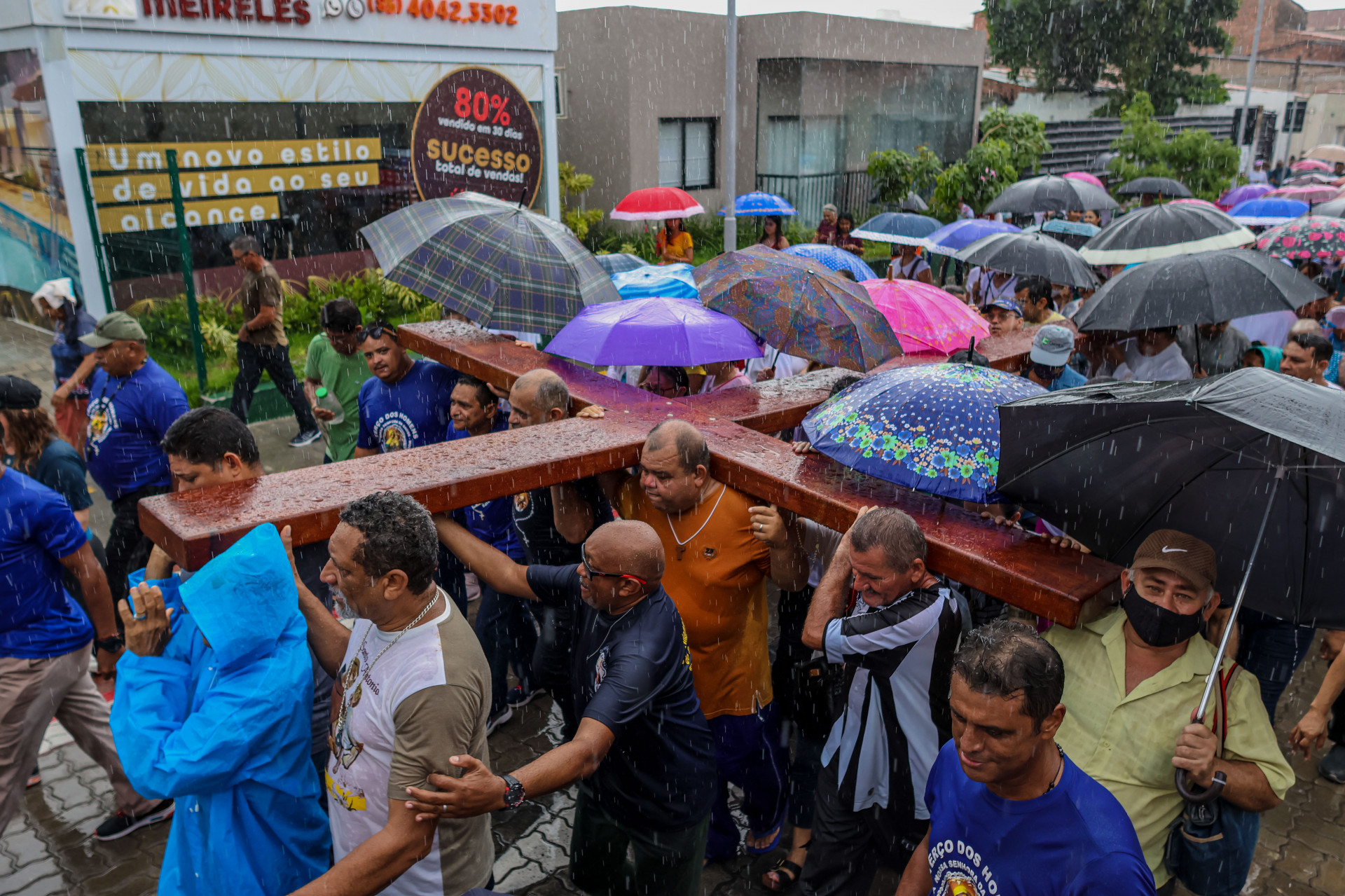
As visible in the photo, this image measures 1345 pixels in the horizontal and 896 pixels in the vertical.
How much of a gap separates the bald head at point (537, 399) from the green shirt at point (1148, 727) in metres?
2.31

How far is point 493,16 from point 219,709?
12937 millimetres

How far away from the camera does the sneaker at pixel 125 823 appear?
4.34 metres

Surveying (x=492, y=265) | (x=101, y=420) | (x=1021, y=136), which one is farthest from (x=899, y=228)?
(x=1021, y=136)

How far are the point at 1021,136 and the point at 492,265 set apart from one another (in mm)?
17600

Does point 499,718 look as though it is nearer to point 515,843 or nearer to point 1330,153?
point 515,843

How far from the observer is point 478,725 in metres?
2.64

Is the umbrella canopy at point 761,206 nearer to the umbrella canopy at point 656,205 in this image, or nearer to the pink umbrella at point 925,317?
the umbrella canopy at point 656,205

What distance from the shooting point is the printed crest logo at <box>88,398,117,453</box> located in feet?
17.7

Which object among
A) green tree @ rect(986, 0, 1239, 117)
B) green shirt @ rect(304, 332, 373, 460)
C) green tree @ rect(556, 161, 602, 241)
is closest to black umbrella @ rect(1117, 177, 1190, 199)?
green tree @ rect(556, 161, 602, 241)

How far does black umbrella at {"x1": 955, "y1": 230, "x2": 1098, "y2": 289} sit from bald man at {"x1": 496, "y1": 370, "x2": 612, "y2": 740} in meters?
4.57

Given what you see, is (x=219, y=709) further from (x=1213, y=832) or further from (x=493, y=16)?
(x=493, y=16)

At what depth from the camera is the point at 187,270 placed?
9.40 meters

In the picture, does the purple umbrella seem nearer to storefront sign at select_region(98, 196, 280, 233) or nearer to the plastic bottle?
the plastic bottle

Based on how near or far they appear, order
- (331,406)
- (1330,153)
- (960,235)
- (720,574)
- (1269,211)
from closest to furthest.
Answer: (720,574) < (331,406) < (960,235) < (1269,211) < (1330,153)
